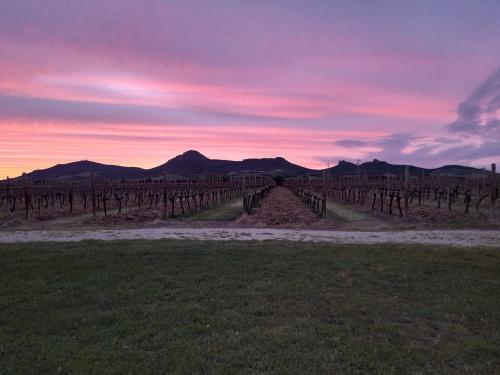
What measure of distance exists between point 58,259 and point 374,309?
7141mm

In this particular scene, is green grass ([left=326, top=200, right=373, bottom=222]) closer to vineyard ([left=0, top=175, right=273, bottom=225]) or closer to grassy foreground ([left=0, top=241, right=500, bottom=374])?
vineyard ([left=0, top=175, right=273, bottom=225])

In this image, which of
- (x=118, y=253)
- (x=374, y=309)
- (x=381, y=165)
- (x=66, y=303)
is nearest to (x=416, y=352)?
(x=374, y=309)

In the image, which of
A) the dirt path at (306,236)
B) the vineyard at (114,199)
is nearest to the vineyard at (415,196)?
the dirt path at (306,236)

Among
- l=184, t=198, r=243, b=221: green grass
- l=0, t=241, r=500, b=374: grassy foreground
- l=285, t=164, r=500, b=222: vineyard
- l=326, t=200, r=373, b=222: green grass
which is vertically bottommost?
l=184, t=198, r=243, b=221: green grass

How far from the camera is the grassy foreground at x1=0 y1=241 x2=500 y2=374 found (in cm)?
441

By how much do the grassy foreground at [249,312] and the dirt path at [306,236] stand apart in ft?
8.73

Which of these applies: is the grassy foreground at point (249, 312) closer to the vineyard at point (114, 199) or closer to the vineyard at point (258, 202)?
the vineyard at point (258, 202)

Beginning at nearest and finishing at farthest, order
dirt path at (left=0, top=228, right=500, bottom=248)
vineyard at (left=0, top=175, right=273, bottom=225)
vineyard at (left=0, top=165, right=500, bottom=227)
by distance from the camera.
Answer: dirt path at (left=0, top=228, right=500, bottom=248)
vineyard at (left=0, top=165, right=500, bottom=227)
vineyard at (left=0, top=175, right=273, bottom=225)

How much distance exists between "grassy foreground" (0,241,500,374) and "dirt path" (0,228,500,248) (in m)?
2.66

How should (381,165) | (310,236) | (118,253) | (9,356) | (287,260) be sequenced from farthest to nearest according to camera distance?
(381,165) → (310,236) → (118,253) → (287,260) → (9,356)

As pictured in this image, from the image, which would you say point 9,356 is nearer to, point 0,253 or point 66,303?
point 66,303

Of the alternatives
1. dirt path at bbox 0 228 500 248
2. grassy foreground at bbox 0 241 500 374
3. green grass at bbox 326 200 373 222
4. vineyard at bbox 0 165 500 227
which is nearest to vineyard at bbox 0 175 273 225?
vineyard at bbox 0 165 500 227

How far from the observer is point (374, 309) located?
6023mm

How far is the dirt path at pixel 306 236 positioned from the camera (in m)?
12.4
